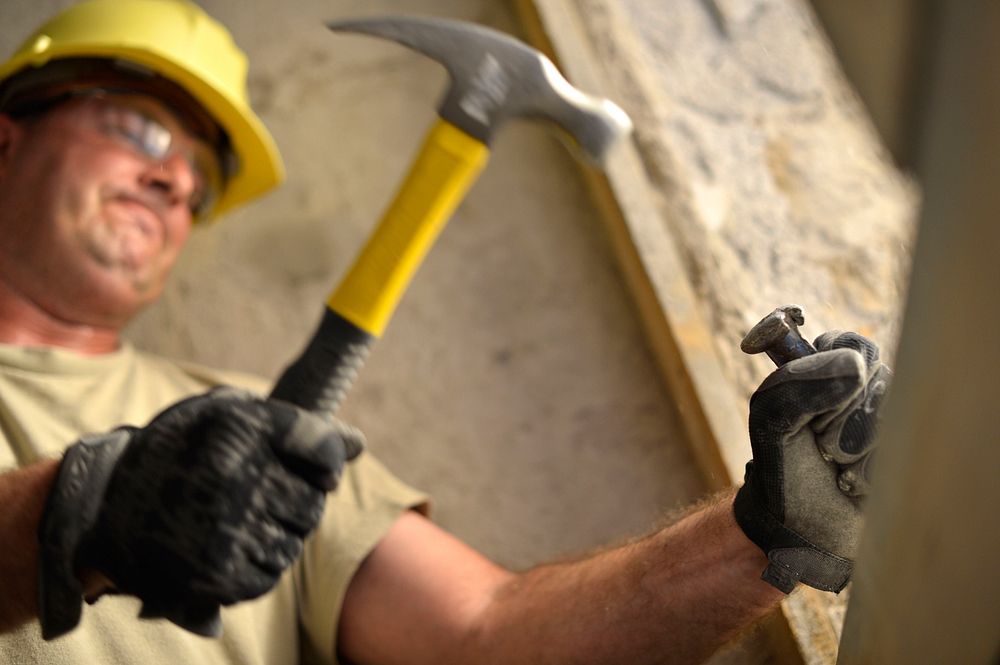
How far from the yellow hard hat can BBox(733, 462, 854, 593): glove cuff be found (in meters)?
1.22

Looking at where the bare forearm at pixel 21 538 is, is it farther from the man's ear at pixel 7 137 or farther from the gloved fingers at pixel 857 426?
the man's ear at pixel 7 137

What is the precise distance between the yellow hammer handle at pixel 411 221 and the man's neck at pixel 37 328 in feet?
2.33

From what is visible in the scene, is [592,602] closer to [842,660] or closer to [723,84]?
[842,660]

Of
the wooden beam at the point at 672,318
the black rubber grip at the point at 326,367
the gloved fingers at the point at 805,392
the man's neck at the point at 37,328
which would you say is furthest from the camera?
the man's neck at the point at 37,328

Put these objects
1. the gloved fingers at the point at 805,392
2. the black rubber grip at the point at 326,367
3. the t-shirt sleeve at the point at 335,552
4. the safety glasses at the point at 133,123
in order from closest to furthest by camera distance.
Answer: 1. the gloved fingers at the point at 805,392
2. the black rubber grip at the point at 326,367
3. the t-shirt sleeve at the point at 335,552
4. the safety glasses at the point at 133,123

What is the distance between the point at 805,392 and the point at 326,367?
0.51 metres

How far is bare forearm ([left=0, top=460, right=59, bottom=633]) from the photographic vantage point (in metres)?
0.92

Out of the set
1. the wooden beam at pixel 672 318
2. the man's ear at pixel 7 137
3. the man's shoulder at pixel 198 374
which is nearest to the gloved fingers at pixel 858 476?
the wooden beam at pixel 672 318

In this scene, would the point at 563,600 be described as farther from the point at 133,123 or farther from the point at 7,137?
the point at 7,137

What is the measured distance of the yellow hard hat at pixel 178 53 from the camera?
1.63 m

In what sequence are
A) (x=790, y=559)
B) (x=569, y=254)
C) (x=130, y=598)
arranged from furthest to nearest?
(x=569, y=254) < (x=130, y=598) < (x=790, y=559)

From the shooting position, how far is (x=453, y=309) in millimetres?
1792

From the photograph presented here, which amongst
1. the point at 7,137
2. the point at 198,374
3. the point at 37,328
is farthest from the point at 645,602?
the point at 7,137

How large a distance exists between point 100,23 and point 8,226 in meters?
0.41
